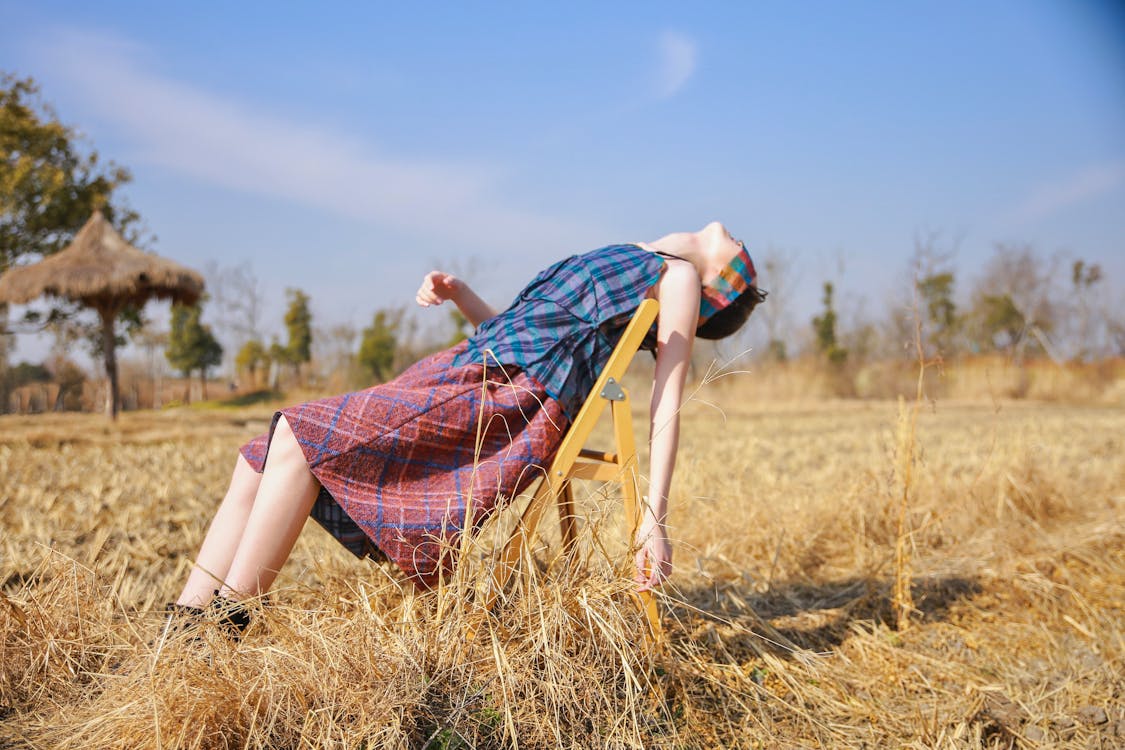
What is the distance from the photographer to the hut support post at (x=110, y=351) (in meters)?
14.2

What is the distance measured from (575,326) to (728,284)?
514 millimetres

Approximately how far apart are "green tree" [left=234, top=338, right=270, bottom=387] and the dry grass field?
25.0 m

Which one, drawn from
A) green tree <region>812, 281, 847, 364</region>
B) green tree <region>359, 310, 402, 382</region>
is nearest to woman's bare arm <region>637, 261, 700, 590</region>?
green tree <region>359, 310, 402, 382</region>

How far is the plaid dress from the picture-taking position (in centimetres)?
208

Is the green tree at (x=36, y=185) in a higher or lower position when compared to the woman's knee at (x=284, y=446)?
higher

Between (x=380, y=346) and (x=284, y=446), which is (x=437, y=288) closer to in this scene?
(x=284, y=446)

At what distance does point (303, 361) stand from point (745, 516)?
2568cm

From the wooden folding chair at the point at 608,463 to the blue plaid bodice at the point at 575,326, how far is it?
0.09m

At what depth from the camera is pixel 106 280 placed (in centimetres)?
1378

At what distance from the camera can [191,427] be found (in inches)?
479

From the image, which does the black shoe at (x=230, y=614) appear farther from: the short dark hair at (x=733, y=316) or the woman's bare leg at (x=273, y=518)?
the short dark hair at (x=733, y=316)

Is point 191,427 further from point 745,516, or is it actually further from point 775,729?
point 775,729

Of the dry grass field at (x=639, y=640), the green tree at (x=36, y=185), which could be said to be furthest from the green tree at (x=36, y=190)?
the dry grass field at (x=639, y=640)

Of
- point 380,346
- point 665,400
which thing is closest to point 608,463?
point 665,400
